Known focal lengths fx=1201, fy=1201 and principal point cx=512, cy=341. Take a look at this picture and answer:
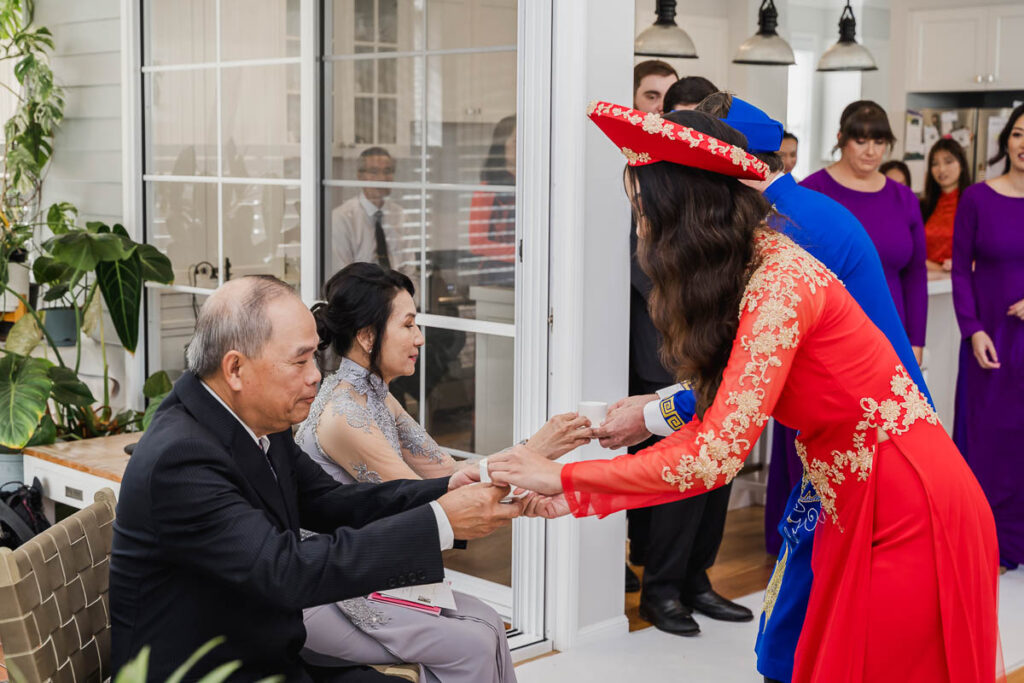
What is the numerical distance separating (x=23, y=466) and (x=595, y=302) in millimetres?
2366

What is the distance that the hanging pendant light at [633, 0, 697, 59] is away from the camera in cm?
554

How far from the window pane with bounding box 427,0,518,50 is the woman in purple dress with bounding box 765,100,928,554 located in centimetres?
127

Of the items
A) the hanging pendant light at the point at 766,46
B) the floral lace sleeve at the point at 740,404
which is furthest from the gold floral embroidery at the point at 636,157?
the hanging pendant light at the point at 766,46

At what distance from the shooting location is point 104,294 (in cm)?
466

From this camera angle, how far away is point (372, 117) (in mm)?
4102

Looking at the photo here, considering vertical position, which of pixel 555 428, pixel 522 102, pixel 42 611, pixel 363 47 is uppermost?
pixel 363 47

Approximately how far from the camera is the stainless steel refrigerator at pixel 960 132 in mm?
8117

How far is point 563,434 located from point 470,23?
1690 mm

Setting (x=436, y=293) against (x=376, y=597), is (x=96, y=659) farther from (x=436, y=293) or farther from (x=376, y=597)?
(x=436, y=293)

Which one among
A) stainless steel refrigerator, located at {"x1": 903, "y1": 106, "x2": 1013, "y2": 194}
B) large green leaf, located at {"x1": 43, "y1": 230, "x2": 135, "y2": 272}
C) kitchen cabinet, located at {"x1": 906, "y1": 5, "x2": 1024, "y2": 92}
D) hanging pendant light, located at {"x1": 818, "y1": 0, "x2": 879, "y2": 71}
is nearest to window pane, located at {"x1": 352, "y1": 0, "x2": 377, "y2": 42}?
large green leaf, located at {"x1": 43, "y1": 230, "x2": 135, "y2": 272}

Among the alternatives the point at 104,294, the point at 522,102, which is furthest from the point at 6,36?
the point at 522,102

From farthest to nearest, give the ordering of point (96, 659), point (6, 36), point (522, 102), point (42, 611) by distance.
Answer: point (6, 36) < point (522, 102) < point (96, 659) < point (42, 611)

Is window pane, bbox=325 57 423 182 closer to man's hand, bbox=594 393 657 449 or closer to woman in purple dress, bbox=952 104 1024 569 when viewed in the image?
man's hand, bbox=594 393 657 449

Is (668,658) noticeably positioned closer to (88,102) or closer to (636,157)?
(636,157)
